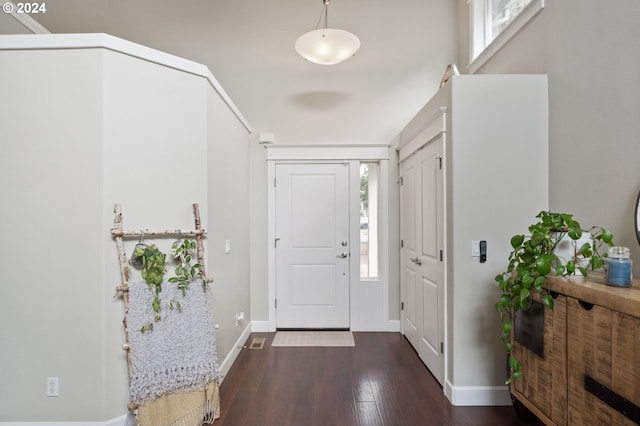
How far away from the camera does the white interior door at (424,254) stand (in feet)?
8.48

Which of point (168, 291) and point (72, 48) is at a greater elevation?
point (72, 48)

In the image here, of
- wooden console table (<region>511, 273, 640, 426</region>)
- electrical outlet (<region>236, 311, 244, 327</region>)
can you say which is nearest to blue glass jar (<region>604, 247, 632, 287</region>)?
wooden console table (<region>511, 273, 640, 426</region>)

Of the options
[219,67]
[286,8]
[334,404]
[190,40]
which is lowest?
[334,404]

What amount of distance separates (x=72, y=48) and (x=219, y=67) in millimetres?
1970

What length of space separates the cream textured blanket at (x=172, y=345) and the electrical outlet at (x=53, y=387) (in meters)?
0.50

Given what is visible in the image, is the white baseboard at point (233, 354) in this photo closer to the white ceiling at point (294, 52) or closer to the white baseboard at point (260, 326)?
the white baseboard at point (260, 326)

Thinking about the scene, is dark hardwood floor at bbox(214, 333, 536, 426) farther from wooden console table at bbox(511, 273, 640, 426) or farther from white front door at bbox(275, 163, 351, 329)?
wooden console table at bbox(511, 273, 640, 426)

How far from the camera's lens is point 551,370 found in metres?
1.59

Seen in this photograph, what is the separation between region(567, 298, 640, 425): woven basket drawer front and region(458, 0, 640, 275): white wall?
608 millimetres

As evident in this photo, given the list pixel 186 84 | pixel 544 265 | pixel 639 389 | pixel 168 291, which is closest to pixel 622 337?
pixel 639 389

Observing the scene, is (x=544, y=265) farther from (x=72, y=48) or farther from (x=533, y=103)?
(x=72, y=48)

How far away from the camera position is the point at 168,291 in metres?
2.09

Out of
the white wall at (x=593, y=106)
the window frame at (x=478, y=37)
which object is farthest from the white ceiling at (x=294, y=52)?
the white wall at (x=593, y=106)

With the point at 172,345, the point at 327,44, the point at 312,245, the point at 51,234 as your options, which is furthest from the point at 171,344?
the point at 327,44
